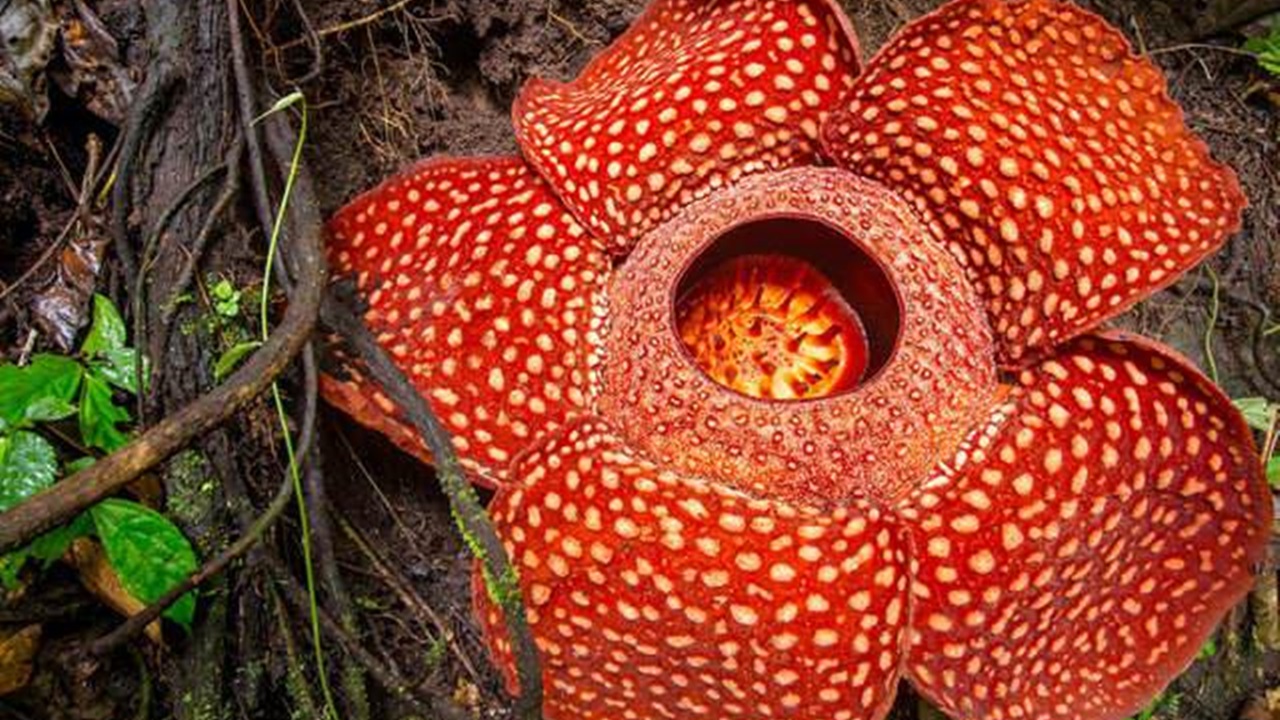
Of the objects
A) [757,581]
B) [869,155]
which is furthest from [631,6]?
[757,581]

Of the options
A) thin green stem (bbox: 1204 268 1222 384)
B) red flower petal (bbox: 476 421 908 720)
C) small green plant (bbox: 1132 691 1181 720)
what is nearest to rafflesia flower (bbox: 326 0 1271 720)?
red flower petal (bbox: 476 421 908 720)

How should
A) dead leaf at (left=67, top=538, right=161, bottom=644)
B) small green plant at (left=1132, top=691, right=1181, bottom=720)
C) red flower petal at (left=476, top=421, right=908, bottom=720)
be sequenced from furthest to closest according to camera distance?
small green plant at (left=1132, top=691, right=1181, bottom=720) → dead leaf at (left=67, top=538, right=161, bottom=644) → red flower petal at (left=476, top=421, right=908, bottom=720)

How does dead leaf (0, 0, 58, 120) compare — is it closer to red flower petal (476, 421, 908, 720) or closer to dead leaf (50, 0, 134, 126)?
dead leaf (50, 0, 134, 126)

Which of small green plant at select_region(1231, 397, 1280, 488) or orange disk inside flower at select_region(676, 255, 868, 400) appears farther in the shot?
small green plant at select_region(1231, 397, 1280, 488)

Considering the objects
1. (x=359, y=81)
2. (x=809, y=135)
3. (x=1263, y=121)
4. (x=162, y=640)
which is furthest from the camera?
(x=1263, y=121)

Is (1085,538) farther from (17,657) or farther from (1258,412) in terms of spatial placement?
(17,657)

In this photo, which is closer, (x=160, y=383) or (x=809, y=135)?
(x=160, y=383)

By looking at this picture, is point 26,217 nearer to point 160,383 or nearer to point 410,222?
point 160,383
